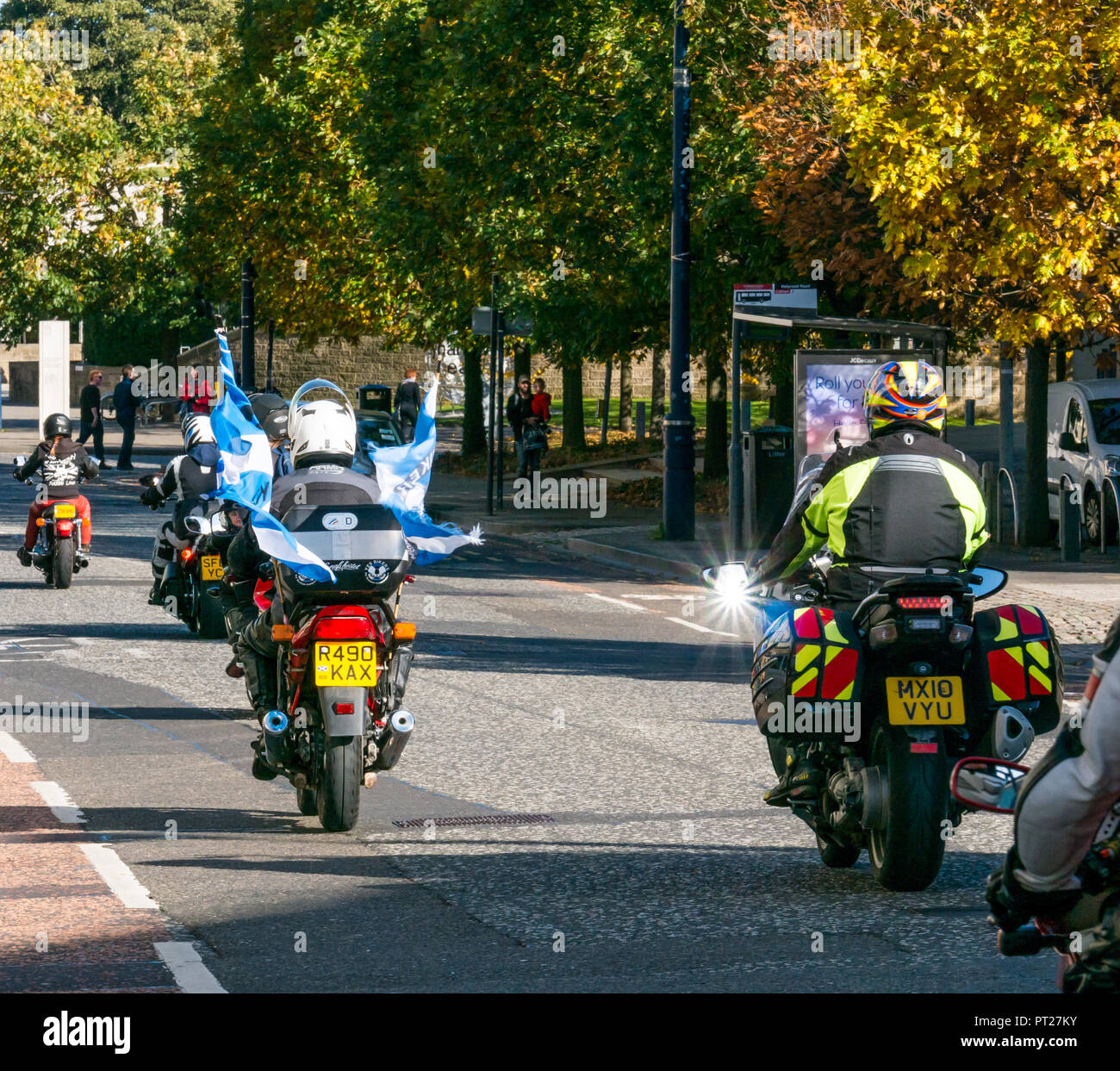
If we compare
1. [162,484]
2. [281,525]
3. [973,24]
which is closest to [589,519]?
[973,24]

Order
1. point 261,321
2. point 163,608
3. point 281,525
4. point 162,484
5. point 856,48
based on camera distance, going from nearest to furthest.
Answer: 1. point 281,525
2. point 162,484
3. point 163,608
4. point 856,48
5. point 261,321

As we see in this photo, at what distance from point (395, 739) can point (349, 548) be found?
0.82m

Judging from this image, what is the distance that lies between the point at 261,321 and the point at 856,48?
29.9 m

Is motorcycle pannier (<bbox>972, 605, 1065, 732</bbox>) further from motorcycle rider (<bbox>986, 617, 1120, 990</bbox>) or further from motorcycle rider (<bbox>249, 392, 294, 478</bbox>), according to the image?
motorcycle rider (<bbox>249, 392, 294, 478</bbox>)

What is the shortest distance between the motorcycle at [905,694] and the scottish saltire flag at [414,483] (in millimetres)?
1847

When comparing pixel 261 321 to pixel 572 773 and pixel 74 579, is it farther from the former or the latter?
pixel 572 773

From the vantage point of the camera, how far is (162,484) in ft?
47.4

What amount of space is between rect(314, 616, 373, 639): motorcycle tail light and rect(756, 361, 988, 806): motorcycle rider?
67.8 inches

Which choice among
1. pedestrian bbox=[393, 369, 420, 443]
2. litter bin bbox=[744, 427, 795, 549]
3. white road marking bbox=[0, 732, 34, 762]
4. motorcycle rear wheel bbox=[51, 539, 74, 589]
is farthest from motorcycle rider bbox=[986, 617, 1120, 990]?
pedestrian bbox=[393, 369, 420, 443]

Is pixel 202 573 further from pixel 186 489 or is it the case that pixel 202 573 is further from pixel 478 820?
pixel 478 820

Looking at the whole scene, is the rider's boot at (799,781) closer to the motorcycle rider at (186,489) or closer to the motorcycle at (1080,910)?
the motorcycle at (1080,910)

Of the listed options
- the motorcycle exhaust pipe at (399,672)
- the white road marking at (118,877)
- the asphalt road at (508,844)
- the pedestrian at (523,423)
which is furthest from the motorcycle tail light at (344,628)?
the pedestrian at (523,423)

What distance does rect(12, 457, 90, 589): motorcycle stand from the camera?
17.2 meters

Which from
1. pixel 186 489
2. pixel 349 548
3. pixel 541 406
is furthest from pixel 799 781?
pixel 541 406
